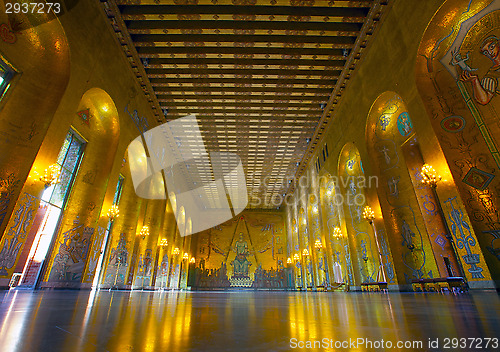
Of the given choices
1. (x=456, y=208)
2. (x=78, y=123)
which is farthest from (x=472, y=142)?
(x=78, y=123)

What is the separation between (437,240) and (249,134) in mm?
10318

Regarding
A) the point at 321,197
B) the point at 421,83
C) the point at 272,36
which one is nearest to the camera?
the point at 421,83

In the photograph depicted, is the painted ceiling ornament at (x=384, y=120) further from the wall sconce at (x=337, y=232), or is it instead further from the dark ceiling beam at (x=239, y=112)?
the wall sconce at (x=337, y=232)

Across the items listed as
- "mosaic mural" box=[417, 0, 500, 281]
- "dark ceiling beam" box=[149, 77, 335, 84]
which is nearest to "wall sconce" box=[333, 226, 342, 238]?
"mosaic mural" box=[417, 0, 500, 281]

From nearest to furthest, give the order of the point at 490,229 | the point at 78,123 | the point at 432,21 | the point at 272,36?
the point at 490,229, the point at 432,21, the point at 78,123, the point at 272,36

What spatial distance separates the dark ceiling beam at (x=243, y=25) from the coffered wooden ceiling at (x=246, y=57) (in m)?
0.04

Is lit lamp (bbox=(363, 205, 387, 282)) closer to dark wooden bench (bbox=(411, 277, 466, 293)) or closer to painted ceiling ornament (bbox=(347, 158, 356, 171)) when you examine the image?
dark wooden bench (bbox=(411, 277, 466, 293))

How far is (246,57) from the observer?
998 cm

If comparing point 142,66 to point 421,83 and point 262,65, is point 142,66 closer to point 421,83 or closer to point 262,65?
point 262,65

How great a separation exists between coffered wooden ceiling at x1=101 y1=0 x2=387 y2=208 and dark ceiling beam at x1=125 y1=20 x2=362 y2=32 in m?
0.04

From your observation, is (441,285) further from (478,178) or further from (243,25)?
(243,25)

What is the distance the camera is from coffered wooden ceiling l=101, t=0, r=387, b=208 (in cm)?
830

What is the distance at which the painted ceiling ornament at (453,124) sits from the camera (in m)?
A: 5.71

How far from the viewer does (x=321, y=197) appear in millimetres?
13953
